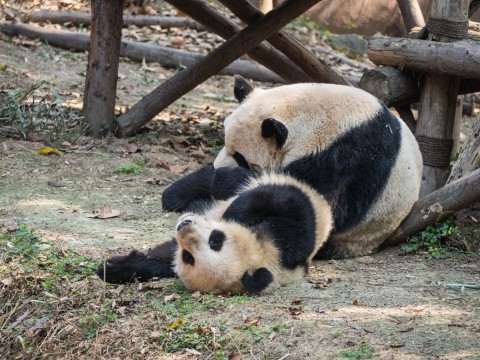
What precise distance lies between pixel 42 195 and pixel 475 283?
3.58 m

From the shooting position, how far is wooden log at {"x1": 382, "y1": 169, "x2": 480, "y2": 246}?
524 centimetres

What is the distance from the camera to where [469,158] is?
229 inches

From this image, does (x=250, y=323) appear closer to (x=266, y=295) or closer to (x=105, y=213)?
(x=266, y=295)

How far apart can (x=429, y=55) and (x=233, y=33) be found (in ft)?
8.84

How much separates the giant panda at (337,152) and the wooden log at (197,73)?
97.8 inches

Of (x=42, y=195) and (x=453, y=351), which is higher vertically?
(x=453, y=351)

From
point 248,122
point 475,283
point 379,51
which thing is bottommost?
point 475,283

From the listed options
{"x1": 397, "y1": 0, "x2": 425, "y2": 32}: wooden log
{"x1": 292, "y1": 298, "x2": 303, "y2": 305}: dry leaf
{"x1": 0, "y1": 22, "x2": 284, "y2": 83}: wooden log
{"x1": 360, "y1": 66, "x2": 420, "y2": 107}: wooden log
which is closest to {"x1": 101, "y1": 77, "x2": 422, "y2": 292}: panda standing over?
{"x1": 292, "y1": 298, "x2": 303, "y2": 305}: dry leaf

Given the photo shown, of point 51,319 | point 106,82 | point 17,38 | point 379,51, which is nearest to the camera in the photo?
point 51,319

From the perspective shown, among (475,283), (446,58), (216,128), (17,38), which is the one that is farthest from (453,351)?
(17,38)

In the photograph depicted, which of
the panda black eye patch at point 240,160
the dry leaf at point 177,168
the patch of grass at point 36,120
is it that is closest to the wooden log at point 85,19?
the patch of grass at point 36,120

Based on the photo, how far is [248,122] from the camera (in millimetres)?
5148

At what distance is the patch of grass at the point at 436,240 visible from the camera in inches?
213

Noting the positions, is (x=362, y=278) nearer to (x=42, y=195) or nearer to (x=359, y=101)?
(x=359, y=101)
